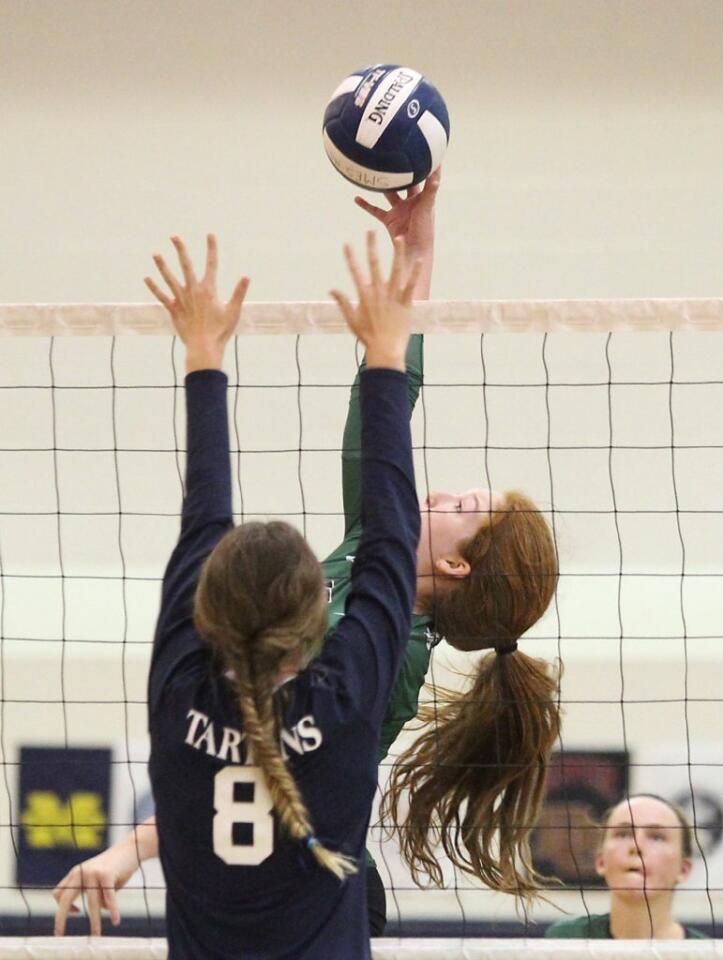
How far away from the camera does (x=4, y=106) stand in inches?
223

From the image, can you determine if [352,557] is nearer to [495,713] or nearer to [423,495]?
[495,713]

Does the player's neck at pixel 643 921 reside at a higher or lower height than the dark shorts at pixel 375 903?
lower

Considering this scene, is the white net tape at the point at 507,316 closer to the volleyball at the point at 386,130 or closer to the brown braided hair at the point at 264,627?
the volleyball at the point at 386,130

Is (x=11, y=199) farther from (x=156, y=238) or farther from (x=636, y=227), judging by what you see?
(x=636, y=227)

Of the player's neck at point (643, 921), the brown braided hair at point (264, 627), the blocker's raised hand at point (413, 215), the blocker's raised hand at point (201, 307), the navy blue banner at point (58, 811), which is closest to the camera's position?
the brown braided hair at point (264, 627)

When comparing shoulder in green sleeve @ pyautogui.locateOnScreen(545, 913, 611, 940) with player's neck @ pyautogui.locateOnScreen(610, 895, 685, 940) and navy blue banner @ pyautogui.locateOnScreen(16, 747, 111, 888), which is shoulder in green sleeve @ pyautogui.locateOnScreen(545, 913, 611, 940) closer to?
player's neck @ pyautogui.locateOnScreen(610, 895, 685, 940)

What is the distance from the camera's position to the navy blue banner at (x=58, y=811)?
500cm

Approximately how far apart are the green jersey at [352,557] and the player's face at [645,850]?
835 mm

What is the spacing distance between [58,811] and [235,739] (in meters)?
3.51

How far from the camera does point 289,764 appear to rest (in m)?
1.75

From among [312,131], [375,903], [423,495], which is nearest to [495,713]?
[375,903]

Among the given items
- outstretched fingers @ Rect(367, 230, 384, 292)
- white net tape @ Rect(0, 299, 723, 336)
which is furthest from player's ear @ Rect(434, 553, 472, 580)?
outstretched fingers @ Rect(367, 230, 384, 292)

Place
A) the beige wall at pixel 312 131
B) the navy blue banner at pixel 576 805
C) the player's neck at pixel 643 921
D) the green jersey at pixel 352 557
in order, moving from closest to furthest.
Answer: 1. the green jersey at pixel 352 557
2. the player's neck at pixel 643 921
3. the navy blue banner at pixel 576 805
4. the beige wall at pixel 312 131

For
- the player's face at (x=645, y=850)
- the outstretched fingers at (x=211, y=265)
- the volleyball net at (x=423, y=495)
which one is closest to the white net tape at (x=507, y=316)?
the outstretched fingers at (x=211, y=265)
